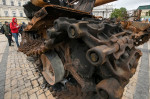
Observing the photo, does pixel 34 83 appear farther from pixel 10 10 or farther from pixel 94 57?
pixel 10 10

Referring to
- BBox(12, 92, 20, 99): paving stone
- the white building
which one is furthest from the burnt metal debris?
the white building

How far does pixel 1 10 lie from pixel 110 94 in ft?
176

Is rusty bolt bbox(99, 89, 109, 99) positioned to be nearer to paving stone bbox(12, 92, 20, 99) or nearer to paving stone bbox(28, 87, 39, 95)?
paving stone bbox(28, 87, 39, 95)

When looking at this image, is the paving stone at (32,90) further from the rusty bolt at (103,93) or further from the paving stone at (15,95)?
the rusty bolt at (103,93)

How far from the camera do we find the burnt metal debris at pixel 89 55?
42.9 inches

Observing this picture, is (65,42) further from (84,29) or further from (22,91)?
(22,91)

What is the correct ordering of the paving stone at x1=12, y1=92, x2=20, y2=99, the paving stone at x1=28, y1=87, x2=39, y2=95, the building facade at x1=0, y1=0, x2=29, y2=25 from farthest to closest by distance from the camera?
the building facade at x1=0, y1=0, x2=29, y2=25 → the paving stone at x1=28, y1=87, x2=39, y2=95 → the paving stone at x1=12, y1=92, x2=20, y2=99

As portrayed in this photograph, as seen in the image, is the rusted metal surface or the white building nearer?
the rusted metal surface

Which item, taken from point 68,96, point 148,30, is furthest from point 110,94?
point 148,30

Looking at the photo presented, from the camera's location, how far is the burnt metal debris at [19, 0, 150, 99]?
42.9 inches

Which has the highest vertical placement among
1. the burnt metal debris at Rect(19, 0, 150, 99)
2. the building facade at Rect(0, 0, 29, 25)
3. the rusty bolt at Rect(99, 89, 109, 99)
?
the building facade at Rect(0, 0, 29, 25)

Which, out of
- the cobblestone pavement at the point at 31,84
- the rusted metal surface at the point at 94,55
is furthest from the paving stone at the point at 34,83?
the rusted metal surface at the point at 94,55

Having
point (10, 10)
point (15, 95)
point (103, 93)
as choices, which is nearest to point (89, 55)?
point (103, 93)

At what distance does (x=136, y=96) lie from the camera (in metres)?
2.24
